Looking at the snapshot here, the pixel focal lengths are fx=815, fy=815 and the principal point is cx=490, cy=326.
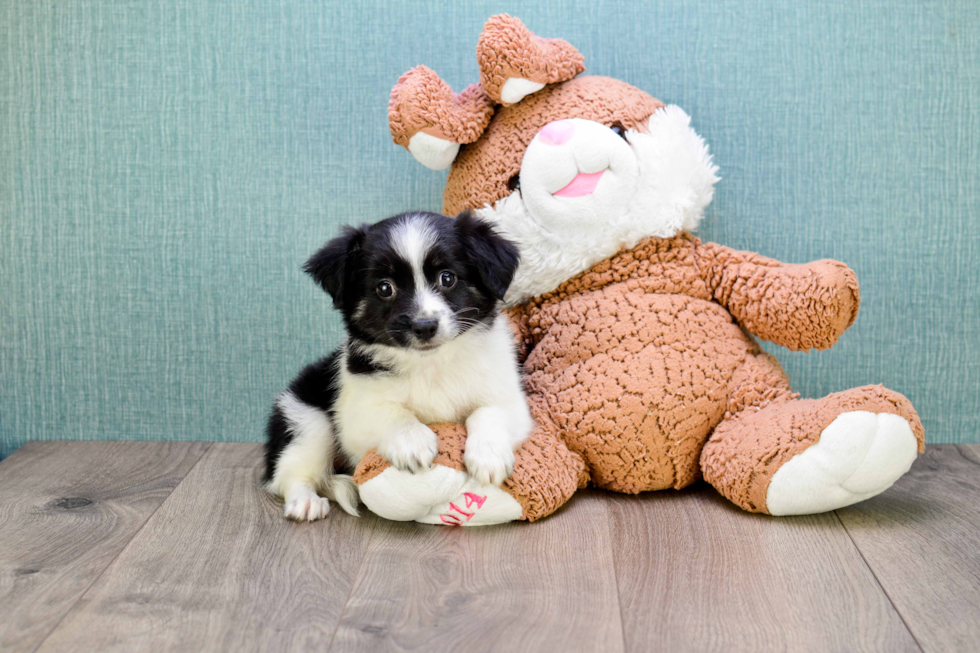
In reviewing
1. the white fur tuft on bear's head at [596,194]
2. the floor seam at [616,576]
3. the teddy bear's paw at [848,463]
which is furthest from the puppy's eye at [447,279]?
the teddy bear's paw at [848,463]

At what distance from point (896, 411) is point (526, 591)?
83cm

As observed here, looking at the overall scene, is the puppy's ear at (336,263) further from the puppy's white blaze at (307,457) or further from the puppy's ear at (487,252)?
the puppy's white blaze at (307,457)

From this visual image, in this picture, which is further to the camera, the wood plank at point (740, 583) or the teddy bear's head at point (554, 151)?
the teddy bear's head at point (554, 151)

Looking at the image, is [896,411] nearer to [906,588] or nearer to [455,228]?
[906,588]

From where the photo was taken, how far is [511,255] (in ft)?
5.71

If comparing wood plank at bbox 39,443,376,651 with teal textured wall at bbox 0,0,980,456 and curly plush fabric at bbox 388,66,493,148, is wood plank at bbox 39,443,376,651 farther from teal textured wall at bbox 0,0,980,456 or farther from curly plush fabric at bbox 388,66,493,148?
curly plush fabric at bbox 388,66,493,148

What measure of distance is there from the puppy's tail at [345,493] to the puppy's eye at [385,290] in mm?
461

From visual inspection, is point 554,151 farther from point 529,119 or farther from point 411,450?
point 411,450

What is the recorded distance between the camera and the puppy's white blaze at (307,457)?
191 cm

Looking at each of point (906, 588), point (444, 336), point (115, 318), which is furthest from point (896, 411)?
point (115, 318)

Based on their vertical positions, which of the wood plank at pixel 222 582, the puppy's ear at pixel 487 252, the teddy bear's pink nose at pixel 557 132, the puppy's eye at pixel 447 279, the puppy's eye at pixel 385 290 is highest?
the teddy bear's pink nose at pixel 557 132

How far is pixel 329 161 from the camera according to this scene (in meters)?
2.30

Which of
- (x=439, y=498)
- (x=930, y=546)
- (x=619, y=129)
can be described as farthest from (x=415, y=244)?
(x=930, y=546)

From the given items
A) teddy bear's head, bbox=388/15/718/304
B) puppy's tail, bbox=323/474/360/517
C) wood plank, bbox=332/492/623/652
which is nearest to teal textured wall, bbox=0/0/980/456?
teddy bear's head, bbox=388/15/718/304
